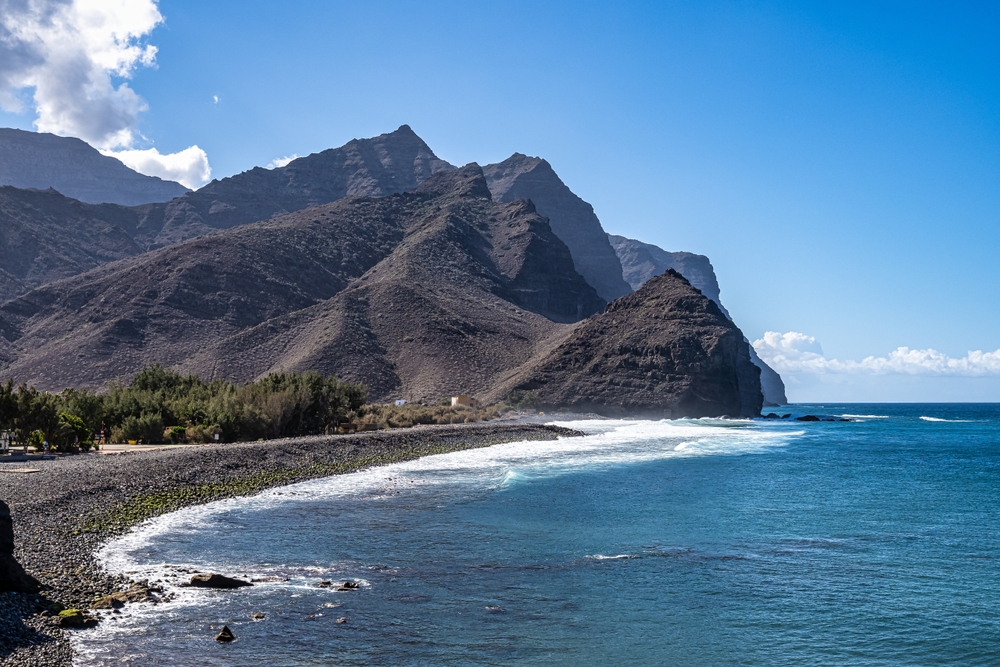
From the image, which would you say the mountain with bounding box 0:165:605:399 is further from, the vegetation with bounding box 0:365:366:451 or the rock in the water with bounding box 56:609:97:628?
the rock in the water with bounding box 56:609:97:628

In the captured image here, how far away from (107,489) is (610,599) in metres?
14.7

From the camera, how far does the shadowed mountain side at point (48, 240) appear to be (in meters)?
124

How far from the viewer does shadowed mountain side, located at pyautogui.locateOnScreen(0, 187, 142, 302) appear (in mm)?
123750

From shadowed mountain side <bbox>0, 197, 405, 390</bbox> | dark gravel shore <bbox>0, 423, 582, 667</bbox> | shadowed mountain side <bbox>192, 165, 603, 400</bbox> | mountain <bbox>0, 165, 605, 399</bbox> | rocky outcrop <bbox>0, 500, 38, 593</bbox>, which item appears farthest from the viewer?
shadowed mountain side <bbox>192, 165, 603, 400</bbox>

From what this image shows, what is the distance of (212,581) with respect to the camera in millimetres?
12836

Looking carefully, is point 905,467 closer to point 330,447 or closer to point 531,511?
point 531,511

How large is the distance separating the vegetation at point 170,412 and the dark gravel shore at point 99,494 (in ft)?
15.0

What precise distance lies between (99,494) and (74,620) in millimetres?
10785

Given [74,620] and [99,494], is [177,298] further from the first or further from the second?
[74,620]

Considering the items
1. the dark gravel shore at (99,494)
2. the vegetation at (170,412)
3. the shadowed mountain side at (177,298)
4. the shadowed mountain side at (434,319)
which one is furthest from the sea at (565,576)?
the shadowed mountain side at (177,298)

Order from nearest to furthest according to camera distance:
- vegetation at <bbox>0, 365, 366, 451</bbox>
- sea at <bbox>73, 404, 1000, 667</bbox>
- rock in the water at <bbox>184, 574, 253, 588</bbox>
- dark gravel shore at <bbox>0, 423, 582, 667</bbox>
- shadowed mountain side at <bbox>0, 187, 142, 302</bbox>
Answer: dark gravel shore at <bbox>0, 423, 582, 667</bbox> < sea at <bbox>73, 404, 1000, 667</bbox> < rock in the water at <bbox>184, 574, 253, 588</bbox> < vegetation at <bbox>0, 365, 366, 451</bbox> < shadowed mountain side at <bbox>0, 187, 142, 302</bbox>

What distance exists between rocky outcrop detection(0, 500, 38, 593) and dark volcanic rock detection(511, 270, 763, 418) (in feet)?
267

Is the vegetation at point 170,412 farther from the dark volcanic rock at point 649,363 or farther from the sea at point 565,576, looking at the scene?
the dark volcanic rock at point 649,363

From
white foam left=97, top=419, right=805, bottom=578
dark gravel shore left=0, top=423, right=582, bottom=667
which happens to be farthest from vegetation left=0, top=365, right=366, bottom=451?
white foam left=97, top=419, right=805, bottom=578
